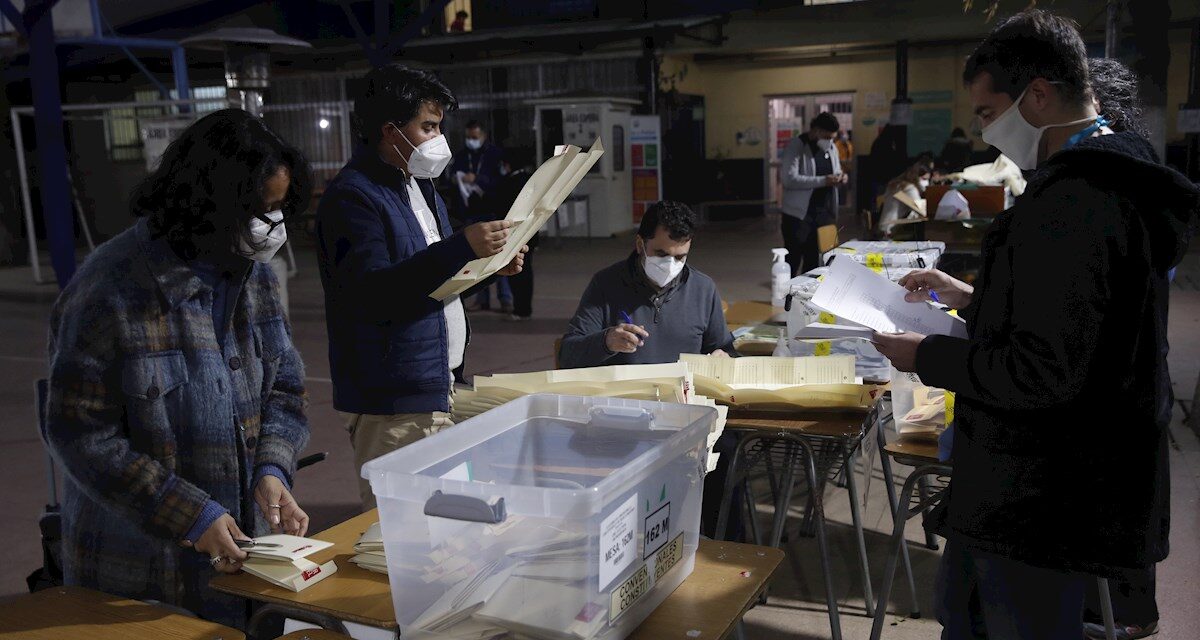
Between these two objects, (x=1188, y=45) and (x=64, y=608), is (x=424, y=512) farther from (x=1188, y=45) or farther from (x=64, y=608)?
(x=1188, y=45)

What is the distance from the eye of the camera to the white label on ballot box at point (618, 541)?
52.6 inches

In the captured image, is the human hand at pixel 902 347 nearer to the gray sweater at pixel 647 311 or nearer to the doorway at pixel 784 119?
the gray sweater at pixel 647 311

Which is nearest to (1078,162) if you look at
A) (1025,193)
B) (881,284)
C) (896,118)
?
(1025,193)

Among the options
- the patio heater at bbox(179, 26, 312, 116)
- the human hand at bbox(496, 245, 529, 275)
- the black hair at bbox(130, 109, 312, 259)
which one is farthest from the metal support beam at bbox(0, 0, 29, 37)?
the black hair at bbox(130, 109, 312, 259)

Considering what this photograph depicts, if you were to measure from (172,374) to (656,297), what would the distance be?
6.43ft

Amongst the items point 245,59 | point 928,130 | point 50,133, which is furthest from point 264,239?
point 928,130

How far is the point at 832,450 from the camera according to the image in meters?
2.98

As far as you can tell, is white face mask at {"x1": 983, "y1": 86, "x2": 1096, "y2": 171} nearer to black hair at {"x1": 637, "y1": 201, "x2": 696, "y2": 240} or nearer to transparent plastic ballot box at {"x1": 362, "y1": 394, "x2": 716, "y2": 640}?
transparent plastic ballot box at {"x1": 362, "y1": 394, "x2": 716, "y2": 640}

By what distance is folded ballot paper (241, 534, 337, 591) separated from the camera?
5.67 feet

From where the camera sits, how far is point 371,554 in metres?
1.80

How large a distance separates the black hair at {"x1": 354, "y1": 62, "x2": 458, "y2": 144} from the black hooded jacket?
1460 mm

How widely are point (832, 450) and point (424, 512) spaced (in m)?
1.90

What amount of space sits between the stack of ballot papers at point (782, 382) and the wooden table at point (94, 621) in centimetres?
158

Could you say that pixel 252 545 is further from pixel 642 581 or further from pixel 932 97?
pixel 932 97
